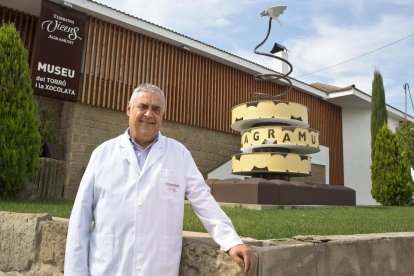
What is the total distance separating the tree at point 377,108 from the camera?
57.1 ft

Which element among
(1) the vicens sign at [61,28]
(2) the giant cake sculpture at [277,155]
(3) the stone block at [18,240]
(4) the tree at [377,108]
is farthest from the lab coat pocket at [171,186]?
(4) the tree at [377,108]

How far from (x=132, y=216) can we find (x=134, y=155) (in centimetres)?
35

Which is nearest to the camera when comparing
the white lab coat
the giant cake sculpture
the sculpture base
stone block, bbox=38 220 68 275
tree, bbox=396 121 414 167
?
the white lab coat

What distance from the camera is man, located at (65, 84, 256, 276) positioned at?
2037mm

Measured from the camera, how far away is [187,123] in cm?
1287

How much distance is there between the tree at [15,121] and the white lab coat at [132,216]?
17.9 ft

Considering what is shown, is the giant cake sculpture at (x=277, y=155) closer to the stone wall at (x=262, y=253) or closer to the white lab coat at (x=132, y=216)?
the stone wall at (x=262, y=253)

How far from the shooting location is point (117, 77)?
37.1 feet

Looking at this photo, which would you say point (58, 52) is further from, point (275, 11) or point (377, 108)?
point (377, 108)

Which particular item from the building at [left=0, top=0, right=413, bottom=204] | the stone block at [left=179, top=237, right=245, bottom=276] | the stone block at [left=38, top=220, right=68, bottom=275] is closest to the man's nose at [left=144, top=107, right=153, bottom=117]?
the stone block at [left=179, top=237, right=245, bottom=276]

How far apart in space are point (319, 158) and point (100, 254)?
16514 mm

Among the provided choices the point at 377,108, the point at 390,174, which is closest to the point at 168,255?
the point at 390,174

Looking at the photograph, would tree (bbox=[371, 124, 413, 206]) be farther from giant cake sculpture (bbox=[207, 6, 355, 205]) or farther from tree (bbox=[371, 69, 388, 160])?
giant cake sculpture (bbox=[207, 6, 355, 205])

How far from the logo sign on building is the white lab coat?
860 centimetres
